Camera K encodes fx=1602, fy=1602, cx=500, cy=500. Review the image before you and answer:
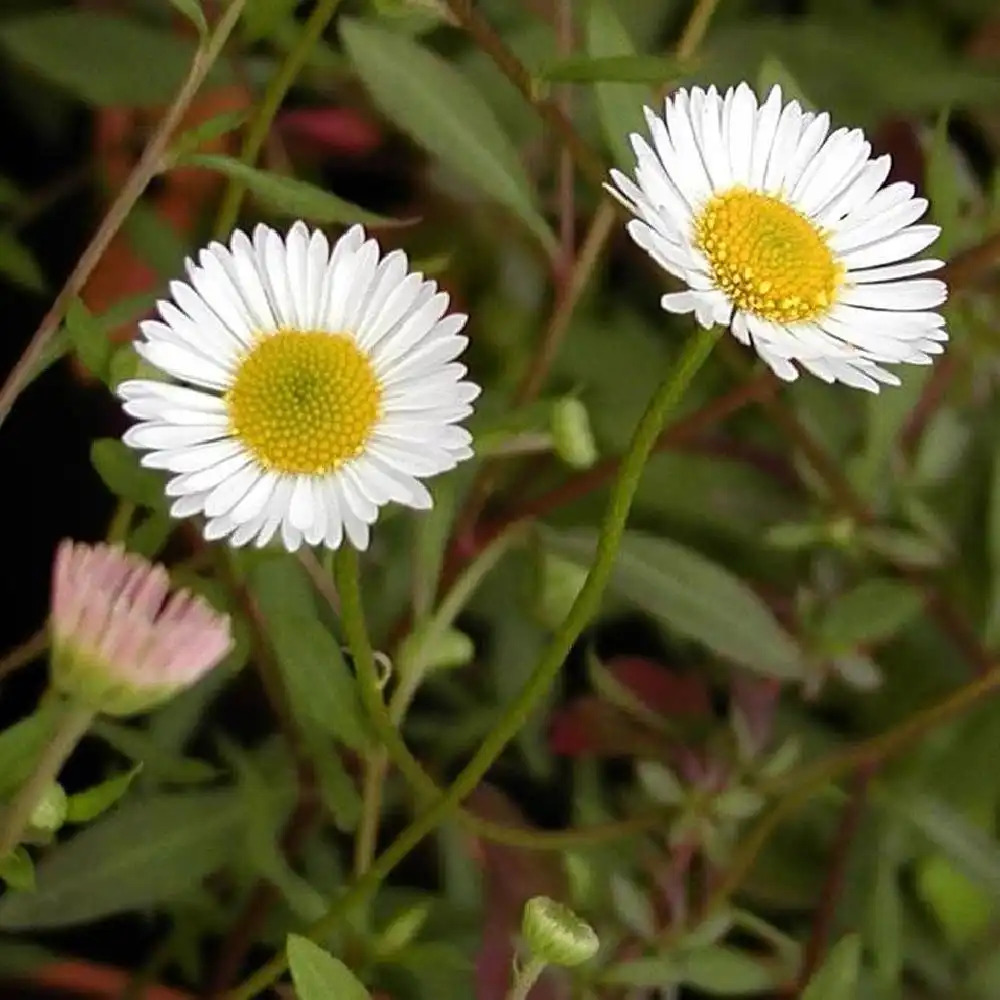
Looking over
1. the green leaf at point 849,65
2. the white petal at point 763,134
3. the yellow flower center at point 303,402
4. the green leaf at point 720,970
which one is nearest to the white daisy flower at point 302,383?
the yellow flower center at point 303,402

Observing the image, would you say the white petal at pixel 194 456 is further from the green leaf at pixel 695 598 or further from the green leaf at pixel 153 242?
the green leaf at pixel 153 242

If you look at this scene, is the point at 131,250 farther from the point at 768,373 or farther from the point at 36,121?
the point at 768,373

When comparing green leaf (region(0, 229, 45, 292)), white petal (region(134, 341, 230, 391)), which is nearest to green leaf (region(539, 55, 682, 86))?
white petal (region(134, 341, 230, 391))

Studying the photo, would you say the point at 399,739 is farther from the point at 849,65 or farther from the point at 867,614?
the point at 849,65

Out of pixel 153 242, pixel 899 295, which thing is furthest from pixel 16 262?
pixel 899 295

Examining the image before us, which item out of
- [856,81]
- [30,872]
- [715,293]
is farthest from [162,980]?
[856,81]

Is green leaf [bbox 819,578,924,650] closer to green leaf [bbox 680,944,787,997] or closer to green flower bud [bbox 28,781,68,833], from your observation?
green leaf [bbox 680,944,787,997]
